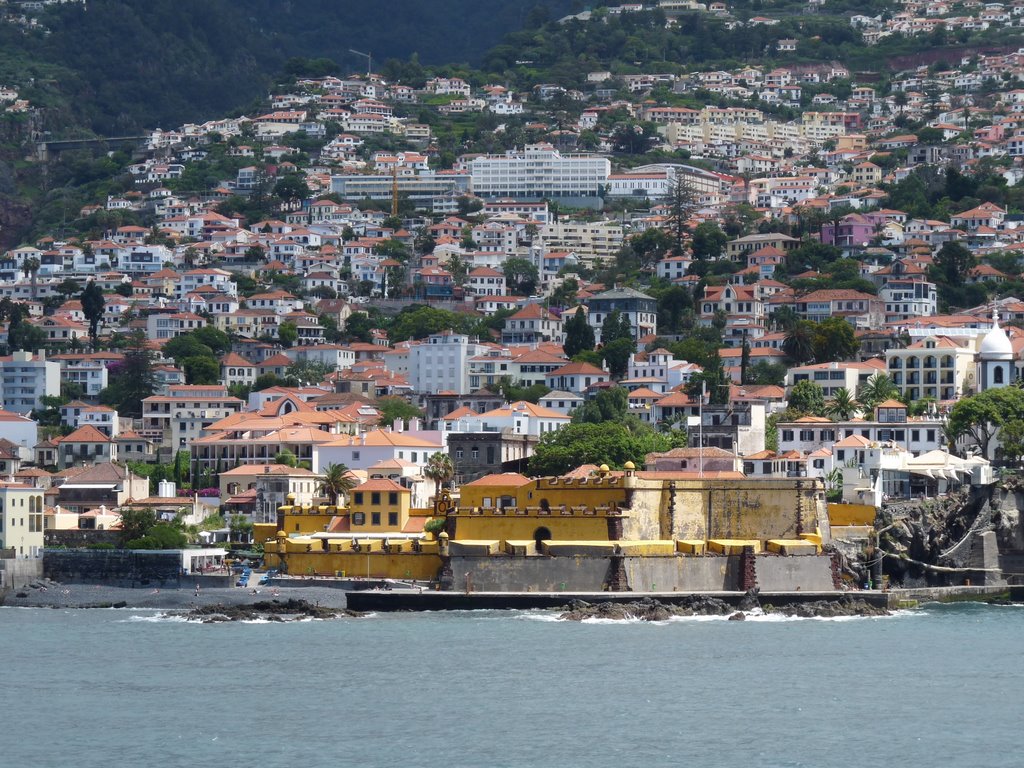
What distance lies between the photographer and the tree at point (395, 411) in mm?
104188

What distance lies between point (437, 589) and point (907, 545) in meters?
16.4

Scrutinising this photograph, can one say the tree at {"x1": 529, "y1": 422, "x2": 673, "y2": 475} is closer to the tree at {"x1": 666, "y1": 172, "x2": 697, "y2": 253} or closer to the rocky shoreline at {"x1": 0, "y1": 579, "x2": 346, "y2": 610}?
the rocky shoreline at {"x1": 0, "y1": 579, "x2": 346, "y2": 610}

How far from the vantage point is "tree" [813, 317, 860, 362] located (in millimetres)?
108750

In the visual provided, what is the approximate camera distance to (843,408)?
94938mm

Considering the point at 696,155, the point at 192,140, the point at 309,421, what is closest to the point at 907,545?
the point at 309,421

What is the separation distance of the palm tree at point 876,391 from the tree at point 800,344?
976cm

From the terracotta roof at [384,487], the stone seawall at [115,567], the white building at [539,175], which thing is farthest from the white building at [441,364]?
the white building at [539,175]

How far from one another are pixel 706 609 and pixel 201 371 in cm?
5927

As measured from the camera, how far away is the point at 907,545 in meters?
75.1

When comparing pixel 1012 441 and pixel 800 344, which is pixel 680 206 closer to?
pixel 800 344

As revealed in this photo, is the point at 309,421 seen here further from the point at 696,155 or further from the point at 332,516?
the point at 696,155

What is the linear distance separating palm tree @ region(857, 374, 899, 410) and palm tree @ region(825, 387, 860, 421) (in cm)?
54

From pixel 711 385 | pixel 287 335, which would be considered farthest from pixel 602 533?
pixel 287 335

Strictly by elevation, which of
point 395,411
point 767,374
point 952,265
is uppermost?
point 952,265
